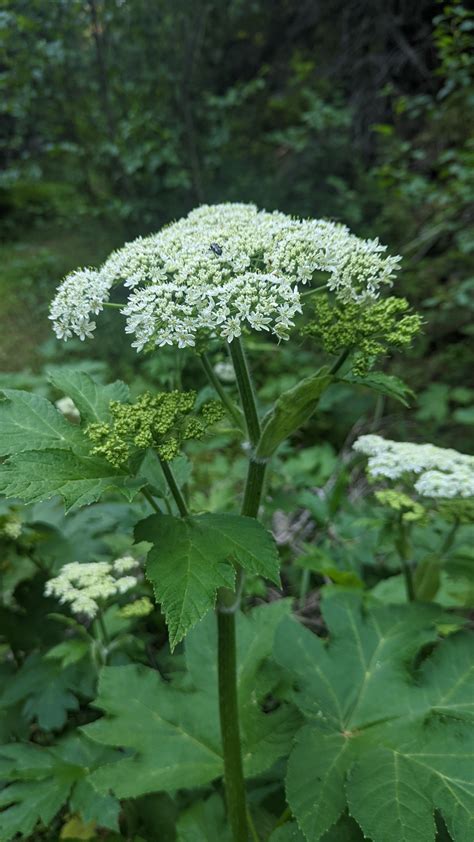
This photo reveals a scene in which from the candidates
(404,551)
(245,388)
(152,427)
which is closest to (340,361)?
(245,388)

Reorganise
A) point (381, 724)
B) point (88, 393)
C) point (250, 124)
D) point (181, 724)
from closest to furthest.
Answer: point (88, 393) → point (381, 724) → point (181, 724) → point (250, 124)

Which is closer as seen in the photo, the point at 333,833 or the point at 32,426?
the point at 32,426

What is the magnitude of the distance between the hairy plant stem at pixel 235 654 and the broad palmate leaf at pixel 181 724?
9 centimetres

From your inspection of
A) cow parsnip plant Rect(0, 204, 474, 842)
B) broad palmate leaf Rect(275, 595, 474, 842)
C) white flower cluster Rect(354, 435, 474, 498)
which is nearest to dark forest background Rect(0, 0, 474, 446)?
white flower cluster Rect(354, 435, 474, 498)

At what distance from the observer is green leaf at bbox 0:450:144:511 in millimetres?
1228

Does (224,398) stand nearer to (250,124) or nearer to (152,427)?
(152,427)

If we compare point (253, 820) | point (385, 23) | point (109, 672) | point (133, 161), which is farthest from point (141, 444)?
point (385, 23)

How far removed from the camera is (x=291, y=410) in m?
1.45

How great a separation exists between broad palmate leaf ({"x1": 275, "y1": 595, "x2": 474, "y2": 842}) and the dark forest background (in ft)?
11.2

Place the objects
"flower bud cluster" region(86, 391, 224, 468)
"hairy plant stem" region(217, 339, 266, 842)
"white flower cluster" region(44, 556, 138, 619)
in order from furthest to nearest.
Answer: "white flower cluster" region(44, 556, 138, 619), "hairy plant stem" region(217, 339, 266, 842), "flower bud cluster" region(86, 391, 224, 468)

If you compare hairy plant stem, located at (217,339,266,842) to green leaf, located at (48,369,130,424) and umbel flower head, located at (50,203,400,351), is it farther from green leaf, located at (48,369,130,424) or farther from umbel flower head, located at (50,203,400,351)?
green leaf, located at (48,369,130,424)

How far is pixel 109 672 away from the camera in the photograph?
1.98m

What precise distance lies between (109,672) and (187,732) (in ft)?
1.09

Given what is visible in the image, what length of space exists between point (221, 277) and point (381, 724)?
147cm
